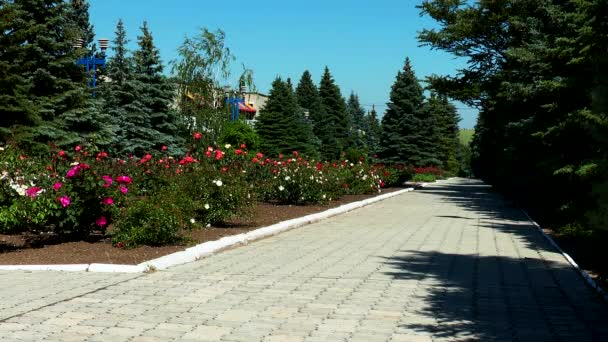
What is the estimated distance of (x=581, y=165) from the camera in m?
13.8

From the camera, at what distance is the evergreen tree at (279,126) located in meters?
59.0

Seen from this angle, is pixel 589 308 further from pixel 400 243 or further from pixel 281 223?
pixel 281 223

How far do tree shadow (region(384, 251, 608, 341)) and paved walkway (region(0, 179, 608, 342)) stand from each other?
0.04ft

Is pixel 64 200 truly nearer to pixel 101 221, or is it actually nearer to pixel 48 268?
pixel 101 221

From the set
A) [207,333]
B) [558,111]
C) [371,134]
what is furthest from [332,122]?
[207,333]

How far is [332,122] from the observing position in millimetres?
77500

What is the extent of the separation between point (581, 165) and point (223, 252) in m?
7.84

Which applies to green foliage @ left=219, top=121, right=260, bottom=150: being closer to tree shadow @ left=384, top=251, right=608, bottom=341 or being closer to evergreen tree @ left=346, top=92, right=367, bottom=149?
tree shadow @ left=384, top=251, right=608, bottom=341

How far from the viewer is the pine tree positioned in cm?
5778

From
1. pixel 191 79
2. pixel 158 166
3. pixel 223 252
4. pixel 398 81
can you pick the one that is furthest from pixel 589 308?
pixel 398 81

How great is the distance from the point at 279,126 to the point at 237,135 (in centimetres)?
2712

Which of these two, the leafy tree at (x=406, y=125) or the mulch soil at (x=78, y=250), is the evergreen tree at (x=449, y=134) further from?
the mulch soil at (x=78, y=250)

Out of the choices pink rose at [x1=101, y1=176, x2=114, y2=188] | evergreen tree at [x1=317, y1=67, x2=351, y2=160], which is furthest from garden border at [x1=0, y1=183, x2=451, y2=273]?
evergreen tree at [x1=317, y1=67, x2=351, y2=160]

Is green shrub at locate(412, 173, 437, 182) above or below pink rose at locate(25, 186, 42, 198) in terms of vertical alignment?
above
